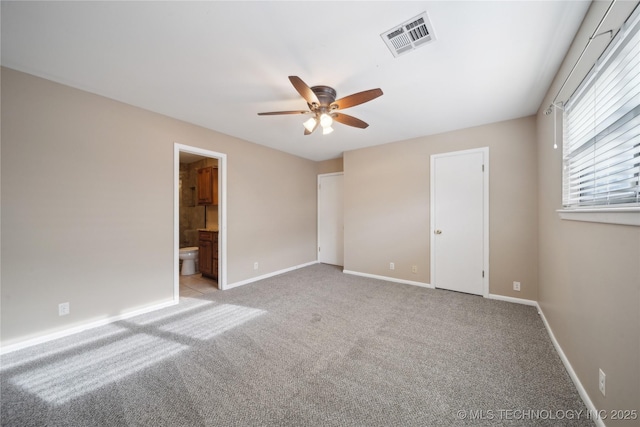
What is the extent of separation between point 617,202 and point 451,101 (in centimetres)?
183

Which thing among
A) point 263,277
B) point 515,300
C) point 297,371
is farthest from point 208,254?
point 515,300

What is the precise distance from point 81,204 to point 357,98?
295 centimetres

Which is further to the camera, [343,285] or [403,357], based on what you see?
[343,285]

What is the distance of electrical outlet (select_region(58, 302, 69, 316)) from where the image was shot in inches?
89.5

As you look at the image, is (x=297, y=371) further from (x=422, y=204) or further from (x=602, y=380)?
(x=422, y=204)

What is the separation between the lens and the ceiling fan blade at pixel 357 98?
6.29 feet

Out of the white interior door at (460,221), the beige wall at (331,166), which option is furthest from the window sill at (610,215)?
the beige wall at (331,166)

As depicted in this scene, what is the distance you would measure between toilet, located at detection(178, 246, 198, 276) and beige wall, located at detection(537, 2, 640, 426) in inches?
209

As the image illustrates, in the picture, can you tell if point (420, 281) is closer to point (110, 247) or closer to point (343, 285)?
point (343, 285)

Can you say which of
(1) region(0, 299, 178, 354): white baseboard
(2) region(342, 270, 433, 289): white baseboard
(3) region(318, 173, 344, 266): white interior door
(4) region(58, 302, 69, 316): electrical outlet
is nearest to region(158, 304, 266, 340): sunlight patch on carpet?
(1) region(0, 299, 178, 354): white baseboard

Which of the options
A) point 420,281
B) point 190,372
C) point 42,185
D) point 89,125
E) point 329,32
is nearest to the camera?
point 329,32

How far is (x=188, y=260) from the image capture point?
4668 mm

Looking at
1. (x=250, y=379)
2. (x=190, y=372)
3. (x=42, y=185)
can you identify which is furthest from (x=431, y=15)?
(x=42, y=185)

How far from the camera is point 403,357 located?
6.46 ft
